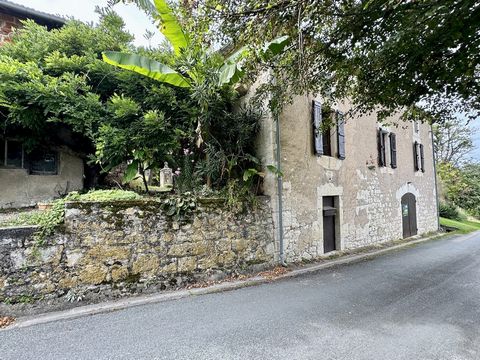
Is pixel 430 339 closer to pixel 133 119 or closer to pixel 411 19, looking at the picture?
pixel 411 19

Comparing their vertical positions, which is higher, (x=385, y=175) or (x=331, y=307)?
(x=385, y=175)

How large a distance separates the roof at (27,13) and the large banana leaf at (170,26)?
538 cm

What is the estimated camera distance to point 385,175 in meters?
10.6

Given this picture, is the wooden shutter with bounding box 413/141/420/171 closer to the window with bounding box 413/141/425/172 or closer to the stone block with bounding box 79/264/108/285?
the window with bounding box 413/141/425/172

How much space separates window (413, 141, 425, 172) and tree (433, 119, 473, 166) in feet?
61.0

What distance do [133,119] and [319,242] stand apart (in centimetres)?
619

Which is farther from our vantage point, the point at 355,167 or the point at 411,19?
the point at 355,167

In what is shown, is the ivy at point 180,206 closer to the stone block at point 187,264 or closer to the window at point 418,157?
the stone block at point 187,264

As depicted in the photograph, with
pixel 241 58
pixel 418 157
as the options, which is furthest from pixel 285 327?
pixel 418 157

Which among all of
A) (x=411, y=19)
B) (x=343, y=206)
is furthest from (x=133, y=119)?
(x=343, y=206)

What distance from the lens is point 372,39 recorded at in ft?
14.6

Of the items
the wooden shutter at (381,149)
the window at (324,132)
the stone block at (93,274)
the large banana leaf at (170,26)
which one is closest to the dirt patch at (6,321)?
the stone block at (93,274)

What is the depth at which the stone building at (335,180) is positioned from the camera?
6895mm

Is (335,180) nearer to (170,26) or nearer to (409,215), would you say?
(170,26)
